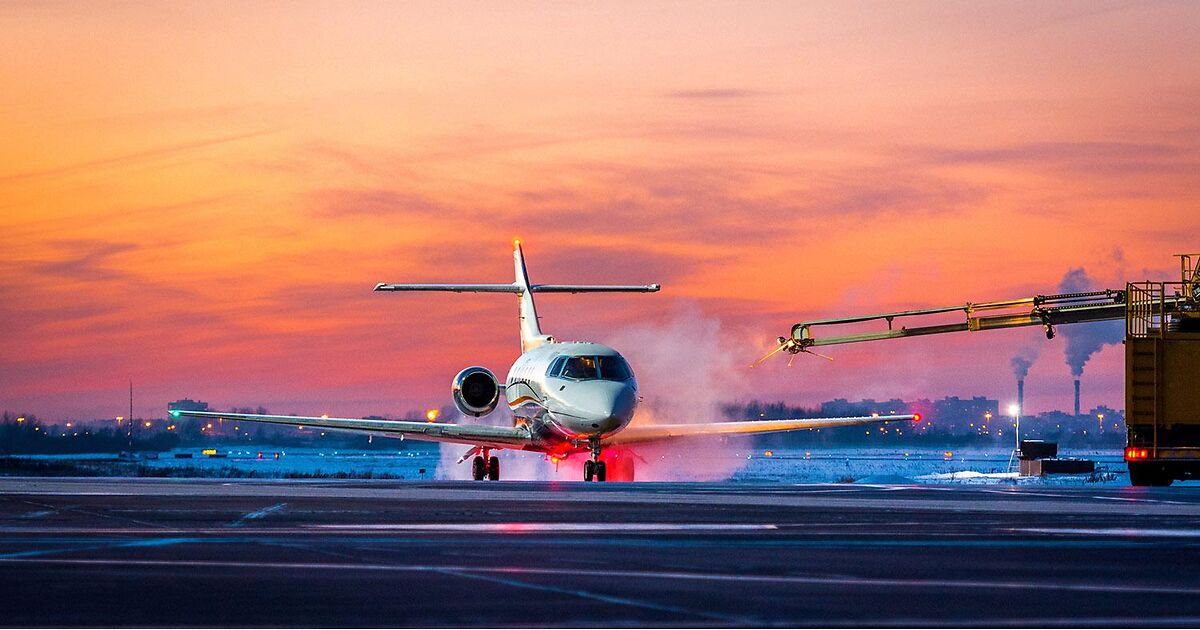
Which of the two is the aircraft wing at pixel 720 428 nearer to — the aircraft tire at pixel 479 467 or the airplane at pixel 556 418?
the airplane at pixel 556 418

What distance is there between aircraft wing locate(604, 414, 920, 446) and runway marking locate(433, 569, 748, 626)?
3365 centimetres

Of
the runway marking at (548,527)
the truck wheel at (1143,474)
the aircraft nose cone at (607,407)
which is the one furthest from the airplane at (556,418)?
the runway marking at (548,527)

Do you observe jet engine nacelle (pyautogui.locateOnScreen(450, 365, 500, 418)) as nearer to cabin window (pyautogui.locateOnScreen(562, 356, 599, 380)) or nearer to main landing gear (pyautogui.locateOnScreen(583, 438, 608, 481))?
cabin window (pyautogui.locateOnScreen(562, 356, 599, 380))

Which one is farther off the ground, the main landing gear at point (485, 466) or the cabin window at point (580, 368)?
the cabin window at point (580, 368)

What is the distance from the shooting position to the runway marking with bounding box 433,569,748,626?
8.83 meters

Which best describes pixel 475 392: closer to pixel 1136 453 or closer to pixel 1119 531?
pixel 1136 453

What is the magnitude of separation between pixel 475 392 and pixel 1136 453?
64.7 feet

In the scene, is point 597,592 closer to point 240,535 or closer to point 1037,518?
point 240,535

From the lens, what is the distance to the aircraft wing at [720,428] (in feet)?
149

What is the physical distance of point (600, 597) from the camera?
973cm

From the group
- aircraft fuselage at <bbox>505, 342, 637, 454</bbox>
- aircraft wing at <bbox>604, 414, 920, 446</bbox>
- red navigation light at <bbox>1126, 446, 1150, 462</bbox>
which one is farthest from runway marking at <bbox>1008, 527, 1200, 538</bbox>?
aircraft wing at <bbox>604, 414, 920, 446</bbox>

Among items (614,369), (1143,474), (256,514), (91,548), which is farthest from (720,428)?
(91,548)

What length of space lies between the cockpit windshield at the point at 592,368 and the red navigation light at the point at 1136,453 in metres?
13.8

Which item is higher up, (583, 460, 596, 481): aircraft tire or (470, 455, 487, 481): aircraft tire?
(583, 460, 596, 481): aircraft tire
